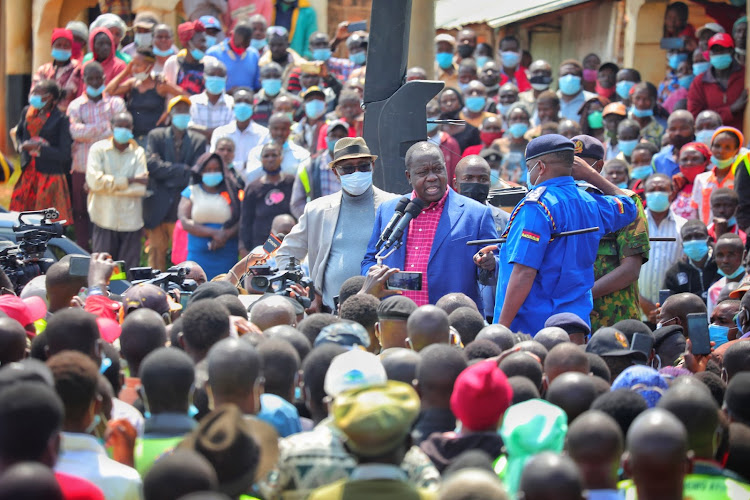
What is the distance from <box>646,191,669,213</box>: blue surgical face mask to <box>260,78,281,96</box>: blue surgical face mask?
17.0 ft

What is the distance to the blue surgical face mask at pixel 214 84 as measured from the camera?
12.8 meters

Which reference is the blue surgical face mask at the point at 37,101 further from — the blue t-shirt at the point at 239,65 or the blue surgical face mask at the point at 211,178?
the blue t-shirt at the point at 239,65

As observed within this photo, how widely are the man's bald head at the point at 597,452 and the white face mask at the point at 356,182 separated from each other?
13.1 feet

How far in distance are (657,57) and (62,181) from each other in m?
7.99

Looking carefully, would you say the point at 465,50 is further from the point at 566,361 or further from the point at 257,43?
the point at 566,361

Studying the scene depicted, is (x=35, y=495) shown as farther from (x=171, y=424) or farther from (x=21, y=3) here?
(x=21, y=3)

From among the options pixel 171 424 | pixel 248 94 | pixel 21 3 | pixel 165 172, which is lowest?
pixel 171 424

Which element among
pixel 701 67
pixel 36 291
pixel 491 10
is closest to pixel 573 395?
pixel 36 291

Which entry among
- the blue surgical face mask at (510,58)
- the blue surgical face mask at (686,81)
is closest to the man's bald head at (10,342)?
the blue surgical face mask at (686,81)

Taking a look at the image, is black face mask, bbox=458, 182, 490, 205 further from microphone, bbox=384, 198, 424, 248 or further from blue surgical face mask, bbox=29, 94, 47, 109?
blue surgical face mask, bbox=29, 94, 47, 109

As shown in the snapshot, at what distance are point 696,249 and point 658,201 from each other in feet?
2.77

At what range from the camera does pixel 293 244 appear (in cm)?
784

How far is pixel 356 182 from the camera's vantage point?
762cm

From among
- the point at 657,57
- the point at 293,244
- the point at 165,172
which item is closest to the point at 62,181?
the point at 165,172
